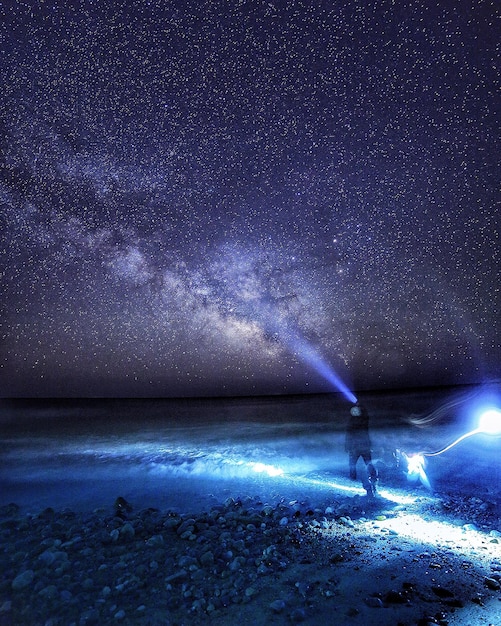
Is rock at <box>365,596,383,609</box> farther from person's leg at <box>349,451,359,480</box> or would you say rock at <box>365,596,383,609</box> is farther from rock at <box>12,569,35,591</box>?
person's leg at <box>349,451,359,480</box>

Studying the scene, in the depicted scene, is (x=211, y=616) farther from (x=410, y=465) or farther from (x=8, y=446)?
(x=8, y=446)

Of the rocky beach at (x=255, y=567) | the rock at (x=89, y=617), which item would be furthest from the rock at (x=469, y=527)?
the rock at (x=89, y=617)

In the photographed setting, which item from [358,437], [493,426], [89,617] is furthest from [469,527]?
[493,426]

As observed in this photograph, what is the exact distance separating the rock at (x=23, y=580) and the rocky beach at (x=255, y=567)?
0.02 m

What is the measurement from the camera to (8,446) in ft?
82.4

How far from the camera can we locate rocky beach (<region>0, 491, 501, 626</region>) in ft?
14.2

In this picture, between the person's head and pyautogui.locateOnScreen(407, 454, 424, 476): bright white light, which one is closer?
the person's head

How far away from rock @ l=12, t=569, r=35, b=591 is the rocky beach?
16 millimetres

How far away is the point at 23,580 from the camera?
15.5ft

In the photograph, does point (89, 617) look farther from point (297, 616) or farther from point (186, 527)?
point (186, 527)

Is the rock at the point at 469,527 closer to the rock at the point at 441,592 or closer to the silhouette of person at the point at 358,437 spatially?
the rock at the point at 441,592

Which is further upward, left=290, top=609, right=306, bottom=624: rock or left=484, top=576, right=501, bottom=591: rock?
left=290, top=609, right=306, bottom=624: rock

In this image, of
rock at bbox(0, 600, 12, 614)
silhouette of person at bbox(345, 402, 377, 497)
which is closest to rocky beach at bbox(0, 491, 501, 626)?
rock at bbox(0, 600, 12, 614)

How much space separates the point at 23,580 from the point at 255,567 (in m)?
2.92
